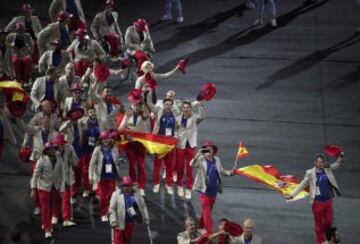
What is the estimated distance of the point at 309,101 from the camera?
72.2ft

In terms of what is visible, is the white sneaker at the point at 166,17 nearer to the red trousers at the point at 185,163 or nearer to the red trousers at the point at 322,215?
the red trousers at the point at 185,163

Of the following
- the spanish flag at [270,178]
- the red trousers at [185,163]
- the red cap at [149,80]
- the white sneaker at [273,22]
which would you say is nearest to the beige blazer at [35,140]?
the red trousers at [185,163]

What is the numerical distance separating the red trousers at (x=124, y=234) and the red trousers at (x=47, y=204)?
1406mm

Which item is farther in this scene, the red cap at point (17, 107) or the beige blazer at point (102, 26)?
the beige blazer at point (102, 26)

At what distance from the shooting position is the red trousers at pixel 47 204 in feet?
51.9

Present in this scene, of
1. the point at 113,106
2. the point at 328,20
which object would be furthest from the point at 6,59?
the point at 328,20

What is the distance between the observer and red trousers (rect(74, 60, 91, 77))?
20.5 m

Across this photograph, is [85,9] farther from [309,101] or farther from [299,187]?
[299,187]

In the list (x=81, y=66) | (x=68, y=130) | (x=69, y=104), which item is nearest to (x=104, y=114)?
(x=69, y=104)

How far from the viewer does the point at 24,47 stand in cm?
2116

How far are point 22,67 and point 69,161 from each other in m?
5.88

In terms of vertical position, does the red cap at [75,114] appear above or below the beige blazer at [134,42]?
below

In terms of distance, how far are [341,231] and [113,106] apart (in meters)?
4.87

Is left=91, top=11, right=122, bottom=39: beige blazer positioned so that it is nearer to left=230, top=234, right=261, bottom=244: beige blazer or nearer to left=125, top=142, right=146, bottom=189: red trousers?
left=125, top=142, right=146, bottom=189: red trousers
